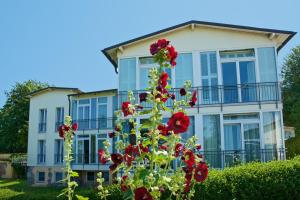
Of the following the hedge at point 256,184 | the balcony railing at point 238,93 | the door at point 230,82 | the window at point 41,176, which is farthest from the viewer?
the window at point 41,176

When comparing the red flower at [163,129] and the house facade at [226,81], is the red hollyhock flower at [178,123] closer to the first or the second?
the red flower at [163,129]

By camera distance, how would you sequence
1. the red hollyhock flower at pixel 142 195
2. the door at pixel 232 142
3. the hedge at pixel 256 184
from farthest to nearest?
the door at pixel 232 142 → the hedge at pixel 256 184 → the red hollyhock flower at pixel 142 195

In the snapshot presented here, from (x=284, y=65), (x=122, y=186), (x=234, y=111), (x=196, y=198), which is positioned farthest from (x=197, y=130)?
(x=284, y=65)

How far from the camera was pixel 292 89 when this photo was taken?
3600cm

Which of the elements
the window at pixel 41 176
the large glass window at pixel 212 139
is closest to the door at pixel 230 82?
the large glass window at pixel 212 139

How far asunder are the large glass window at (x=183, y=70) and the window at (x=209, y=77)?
0.61 metres

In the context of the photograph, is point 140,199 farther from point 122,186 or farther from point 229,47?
point 229,47

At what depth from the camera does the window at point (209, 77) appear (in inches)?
672

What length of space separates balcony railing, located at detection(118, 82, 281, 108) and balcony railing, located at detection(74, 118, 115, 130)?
361 inches

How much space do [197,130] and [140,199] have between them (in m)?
14.1

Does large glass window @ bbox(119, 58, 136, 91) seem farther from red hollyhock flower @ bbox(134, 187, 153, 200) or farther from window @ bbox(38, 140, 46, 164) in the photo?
red hollyhock flower @ bbox(134, 187, 153, 200)

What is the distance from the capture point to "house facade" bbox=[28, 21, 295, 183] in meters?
15.9

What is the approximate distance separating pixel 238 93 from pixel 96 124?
1253cm

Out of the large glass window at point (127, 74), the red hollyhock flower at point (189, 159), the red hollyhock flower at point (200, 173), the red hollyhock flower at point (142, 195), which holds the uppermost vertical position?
the large glass window at point (127, 74)
